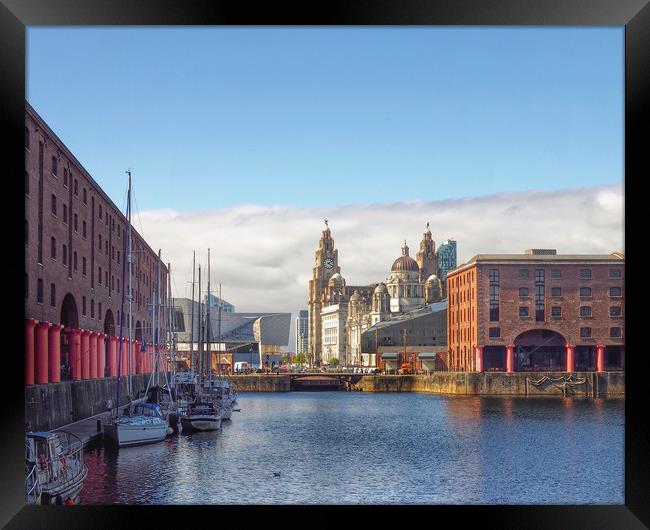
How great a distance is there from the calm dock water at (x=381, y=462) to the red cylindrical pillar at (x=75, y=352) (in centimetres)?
578

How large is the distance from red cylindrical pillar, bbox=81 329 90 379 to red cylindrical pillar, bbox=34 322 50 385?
1068 centimetres

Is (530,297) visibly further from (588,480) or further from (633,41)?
(633,41)

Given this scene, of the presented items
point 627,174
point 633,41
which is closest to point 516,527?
point 627,174

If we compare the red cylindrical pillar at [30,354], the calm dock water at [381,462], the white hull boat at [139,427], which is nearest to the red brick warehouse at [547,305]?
the calm dock water at [381,462]

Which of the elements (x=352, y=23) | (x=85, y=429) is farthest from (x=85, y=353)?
(x=352, y=23)

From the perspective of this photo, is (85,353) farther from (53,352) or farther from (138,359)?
(138,359)

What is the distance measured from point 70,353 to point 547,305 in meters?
55.2

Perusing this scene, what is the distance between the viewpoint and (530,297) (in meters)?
89.5

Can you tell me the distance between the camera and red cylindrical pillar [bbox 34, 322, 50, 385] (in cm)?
3619

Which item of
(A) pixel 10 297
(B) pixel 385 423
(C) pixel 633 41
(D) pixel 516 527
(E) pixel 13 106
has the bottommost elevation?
(B) pixel 385 423

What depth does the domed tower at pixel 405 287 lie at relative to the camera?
187m

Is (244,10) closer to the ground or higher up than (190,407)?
higher up

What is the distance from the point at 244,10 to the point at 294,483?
77.7 feet

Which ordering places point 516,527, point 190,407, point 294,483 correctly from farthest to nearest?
point 190,407, point 294,483, point 516,527
